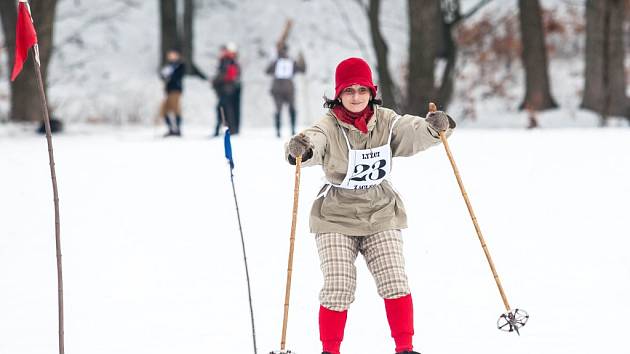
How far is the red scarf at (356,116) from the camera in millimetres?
4504

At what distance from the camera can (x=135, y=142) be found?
45.2 ft

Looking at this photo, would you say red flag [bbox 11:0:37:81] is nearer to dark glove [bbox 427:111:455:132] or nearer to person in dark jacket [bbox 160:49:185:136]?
dark glove [bbox 427:111:455:132]

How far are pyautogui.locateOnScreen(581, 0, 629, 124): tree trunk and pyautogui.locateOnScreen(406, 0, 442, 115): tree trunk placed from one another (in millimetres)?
2954

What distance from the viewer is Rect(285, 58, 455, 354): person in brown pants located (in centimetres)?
447

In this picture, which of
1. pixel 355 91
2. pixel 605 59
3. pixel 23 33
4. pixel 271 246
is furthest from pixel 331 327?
pixel 605 59

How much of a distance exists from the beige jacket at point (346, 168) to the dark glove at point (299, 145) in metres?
0.19

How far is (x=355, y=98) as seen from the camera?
4.50m

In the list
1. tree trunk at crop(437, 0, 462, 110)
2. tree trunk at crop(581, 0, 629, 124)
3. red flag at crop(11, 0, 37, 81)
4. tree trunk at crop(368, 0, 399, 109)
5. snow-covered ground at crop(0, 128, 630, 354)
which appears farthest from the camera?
tree trunk at crop(368, 0, 399, 109)

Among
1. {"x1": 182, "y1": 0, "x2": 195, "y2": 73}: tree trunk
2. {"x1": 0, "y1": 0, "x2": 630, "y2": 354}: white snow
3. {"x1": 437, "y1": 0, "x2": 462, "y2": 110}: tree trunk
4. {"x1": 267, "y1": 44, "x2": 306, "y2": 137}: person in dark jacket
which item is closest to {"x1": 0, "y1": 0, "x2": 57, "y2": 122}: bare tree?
{"x1": 0, "y1": 0, "x2": 630, "y2": 354}: white snow

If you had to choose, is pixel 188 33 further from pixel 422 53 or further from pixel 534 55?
pixel 422 53

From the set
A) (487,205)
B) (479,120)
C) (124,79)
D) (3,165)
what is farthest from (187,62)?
(487,205)

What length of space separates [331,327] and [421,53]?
10184mm

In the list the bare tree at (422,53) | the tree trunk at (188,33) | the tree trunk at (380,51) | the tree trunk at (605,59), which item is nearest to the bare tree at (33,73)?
the tree trunk at (380,51)

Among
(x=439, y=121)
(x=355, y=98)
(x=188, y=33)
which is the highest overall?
(x=188, y=33)
